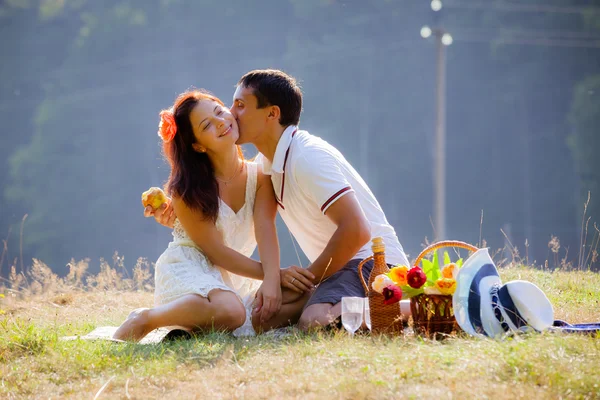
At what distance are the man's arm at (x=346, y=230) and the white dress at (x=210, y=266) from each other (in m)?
0.64

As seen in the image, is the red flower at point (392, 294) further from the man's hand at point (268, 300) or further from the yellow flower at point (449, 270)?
the man's hand at point (268, 300)

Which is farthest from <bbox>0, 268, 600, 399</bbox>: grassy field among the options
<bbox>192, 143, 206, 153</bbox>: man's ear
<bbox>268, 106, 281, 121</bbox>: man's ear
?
<bbox>268, 106, 281, 121</bbox>: man's ear

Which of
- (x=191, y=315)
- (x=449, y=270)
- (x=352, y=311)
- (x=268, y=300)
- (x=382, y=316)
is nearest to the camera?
(x=449, y=270)

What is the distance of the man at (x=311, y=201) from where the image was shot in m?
4.21

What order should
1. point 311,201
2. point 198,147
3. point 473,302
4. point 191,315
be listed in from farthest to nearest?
point 198,147, point 311,201, point 191,315, point 473,302

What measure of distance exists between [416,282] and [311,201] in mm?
1007

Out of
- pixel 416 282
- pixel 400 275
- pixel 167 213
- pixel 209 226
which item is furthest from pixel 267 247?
pixel 416 282

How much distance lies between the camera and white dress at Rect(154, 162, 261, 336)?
435 cm

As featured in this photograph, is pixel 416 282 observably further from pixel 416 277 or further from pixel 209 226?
pixel 209 226

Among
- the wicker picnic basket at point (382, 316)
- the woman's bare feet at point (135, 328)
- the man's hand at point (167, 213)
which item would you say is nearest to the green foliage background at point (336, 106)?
the man's hand at point (167, 213)

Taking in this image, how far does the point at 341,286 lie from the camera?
4.26 meters

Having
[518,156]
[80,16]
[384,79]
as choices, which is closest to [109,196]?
[80,16]

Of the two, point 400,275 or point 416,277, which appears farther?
point 400,275

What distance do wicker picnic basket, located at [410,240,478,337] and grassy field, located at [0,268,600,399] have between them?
9cm
